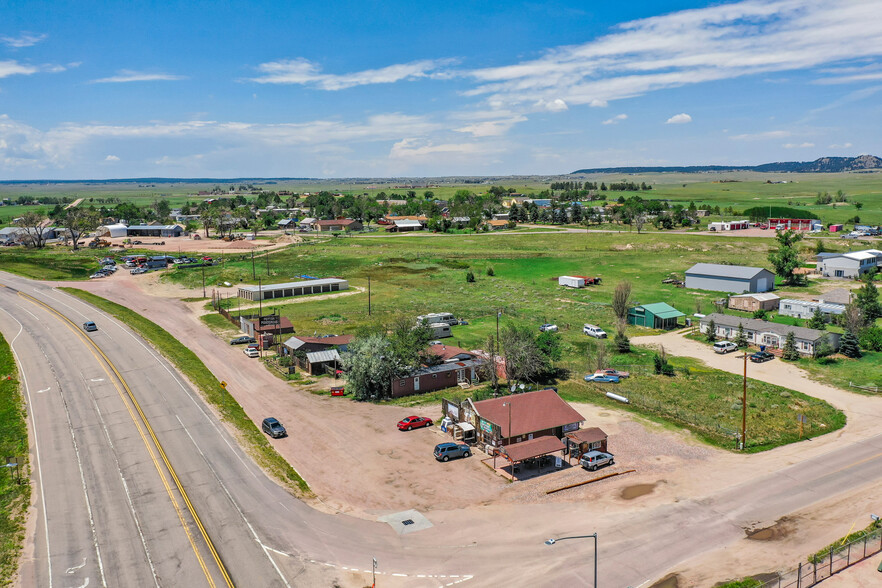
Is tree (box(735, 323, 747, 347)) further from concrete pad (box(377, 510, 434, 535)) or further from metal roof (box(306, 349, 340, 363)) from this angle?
concrete pad (box(377, 510, 434, 535))

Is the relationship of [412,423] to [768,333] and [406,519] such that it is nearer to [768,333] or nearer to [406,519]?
[406,519]

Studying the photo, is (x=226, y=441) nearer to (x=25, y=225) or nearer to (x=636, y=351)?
(x=636, y=351)

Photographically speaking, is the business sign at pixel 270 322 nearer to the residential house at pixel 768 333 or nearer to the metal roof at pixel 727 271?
the residential house at pixel 768 333

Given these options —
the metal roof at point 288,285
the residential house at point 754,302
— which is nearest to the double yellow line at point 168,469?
the metal roof at point 288,285

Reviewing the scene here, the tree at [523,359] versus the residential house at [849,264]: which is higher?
the residential house at [849,264]

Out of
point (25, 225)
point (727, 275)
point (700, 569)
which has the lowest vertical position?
point (700, 569)

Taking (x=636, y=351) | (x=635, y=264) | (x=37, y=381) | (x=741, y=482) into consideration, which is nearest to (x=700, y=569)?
(x=741, y=482)
